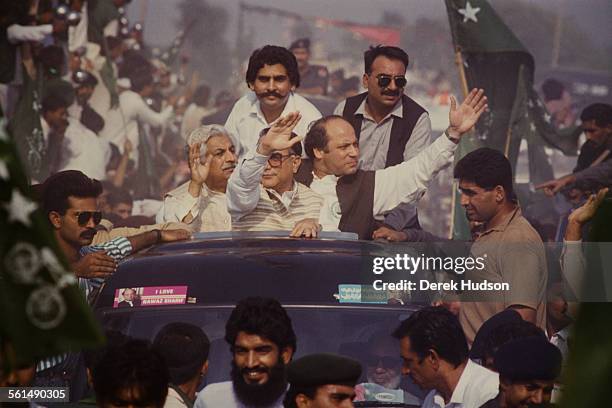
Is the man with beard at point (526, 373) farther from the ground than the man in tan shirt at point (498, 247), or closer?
closer

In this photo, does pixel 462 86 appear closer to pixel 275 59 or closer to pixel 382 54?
pixel 382 54

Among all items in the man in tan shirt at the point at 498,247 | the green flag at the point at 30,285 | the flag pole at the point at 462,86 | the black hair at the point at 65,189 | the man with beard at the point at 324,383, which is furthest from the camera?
the flag pole at the point at 462,86

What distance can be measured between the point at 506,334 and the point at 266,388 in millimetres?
1256

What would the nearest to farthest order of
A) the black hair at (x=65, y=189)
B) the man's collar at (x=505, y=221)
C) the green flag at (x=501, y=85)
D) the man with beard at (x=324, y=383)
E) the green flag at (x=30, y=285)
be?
the green flag at (x=30, y=285) < the man with beard at (x=324, y=383) < the black hair at (x=65, y=189) < the man's collar at (x=505, y=221) < the green flag at (x=501, y=85)

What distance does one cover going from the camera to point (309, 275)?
5.80m

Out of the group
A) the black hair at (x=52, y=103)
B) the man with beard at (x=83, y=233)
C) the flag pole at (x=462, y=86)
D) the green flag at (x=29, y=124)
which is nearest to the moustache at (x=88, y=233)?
the man with beard at (x=83, y=233)

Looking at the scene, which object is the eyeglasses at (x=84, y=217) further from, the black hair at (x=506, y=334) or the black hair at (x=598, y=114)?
the black hair at (x=598, y=114)

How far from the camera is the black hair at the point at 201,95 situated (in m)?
6.55

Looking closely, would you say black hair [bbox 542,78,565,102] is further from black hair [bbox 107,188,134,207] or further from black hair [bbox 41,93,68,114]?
black hair [bbox 41,93,68,114]

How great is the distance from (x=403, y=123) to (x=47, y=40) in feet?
6.14

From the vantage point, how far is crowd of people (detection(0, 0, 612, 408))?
6324 mm

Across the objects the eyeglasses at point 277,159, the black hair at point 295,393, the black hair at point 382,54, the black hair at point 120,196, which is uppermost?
the black hair at point 382,54

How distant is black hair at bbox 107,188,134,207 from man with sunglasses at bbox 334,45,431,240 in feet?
3.70

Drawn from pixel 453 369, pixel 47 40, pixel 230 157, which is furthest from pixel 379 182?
pixel 47 40
